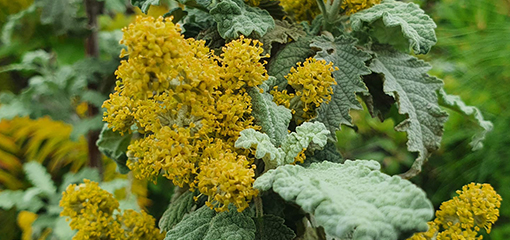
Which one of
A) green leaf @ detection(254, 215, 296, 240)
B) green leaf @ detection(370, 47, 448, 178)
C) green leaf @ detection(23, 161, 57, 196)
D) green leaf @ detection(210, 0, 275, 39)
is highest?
green leaf @ detection(210, 0, 275, 39)

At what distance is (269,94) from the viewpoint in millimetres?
617

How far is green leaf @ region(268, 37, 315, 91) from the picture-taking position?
0.67m

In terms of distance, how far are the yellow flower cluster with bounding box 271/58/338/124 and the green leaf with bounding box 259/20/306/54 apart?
0.22 ft

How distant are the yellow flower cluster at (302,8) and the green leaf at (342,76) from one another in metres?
0.15

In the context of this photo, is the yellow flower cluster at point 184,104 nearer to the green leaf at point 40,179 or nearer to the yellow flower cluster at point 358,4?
the yellow flower cluster at point 358,4

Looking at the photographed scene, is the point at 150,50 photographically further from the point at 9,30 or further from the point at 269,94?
the point at 9,30

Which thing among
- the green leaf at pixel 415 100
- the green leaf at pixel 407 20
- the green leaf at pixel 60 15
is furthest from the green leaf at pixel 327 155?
the green leaf at pixel 60 15

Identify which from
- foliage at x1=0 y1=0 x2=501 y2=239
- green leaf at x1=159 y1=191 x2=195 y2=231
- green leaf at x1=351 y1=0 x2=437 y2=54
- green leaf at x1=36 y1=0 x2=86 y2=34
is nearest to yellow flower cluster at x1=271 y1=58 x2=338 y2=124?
foliage at x1=0 y1=0 x2=501 y2=239

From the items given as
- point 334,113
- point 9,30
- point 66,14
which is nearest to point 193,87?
point 334,113

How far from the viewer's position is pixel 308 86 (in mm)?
606

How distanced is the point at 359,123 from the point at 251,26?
1220 mm

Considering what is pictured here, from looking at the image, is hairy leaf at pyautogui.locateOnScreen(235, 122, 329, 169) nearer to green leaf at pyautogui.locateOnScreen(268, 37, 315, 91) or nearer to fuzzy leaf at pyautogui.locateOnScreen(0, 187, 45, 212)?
green leaf at pyautogui.locateOnScreen(268, 37, 315, 91)

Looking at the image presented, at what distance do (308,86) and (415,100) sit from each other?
0.75 feet

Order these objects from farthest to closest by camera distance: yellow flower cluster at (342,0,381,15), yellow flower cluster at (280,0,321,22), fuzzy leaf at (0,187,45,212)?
fuzzy leaf at (0,187,45,212) → yellow flower cluster at (280,0,321,22) → yellow flower cluster at (342,0,381,15)
